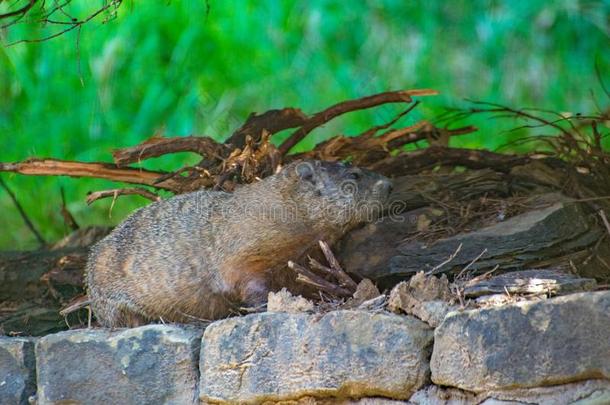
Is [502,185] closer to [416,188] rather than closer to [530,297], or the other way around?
[416,188]

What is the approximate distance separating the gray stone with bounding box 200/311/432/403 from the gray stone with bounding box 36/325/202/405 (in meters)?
0.14

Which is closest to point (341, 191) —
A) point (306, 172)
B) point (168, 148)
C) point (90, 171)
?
point (306, 172)

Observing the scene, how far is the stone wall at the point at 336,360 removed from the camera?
3670 mm

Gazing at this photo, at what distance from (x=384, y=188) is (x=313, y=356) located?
5.31 ft

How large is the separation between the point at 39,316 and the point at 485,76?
314cm

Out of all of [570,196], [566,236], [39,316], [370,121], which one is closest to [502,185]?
[570,196]

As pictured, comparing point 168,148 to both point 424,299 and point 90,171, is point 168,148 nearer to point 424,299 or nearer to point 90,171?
point 90,171

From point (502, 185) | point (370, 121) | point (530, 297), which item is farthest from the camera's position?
point (370, 121)

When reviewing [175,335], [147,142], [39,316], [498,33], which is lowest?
[39,316]

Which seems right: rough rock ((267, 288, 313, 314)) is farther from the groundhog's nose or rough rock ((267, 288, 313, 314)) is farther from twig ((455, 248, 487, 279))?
the groundhog's nose

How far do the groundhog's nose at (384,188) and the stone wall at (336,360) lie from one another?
142 centimetres

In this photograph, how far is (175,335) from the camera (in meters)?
4.65

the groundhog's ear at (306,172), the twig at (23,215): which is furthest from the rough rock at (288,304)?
the twig at (23,215)

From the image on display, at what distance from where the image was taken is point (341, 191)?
18.3 feet
